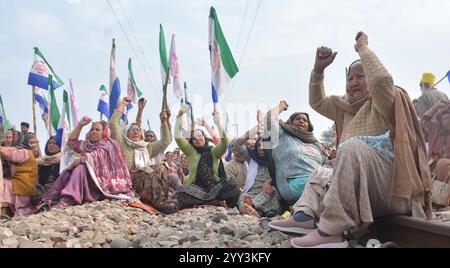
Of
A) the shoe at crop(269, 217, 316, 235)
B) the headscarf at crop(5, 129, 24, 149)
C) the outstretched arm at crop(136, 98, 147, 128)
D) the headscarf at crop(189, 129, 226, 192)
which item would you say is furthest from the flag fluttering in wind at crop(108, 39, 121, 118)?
the shoe at crop(269, 217, 316, 235)

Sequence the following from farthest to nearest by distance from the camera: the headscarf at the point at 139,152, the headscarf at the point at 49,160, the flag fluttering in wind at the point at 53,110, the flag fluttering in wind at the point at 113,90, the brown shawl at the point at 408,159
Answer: the flag fluttering in wind at the point at 53,110 → the flag fluttering in wind at the point at 113,90 → the headscarf at the point at 139,152 → the headscarf at the point at 49,160 → the brown shawl at the point at 408,159

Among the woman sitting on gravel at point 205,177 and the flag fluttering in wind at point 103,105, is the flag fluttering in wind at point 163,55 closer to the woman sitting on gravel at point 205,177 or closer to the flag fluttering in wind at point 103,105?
the flag fluttering in wind at point 103,105

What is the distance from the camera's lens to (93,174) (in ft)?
21.4

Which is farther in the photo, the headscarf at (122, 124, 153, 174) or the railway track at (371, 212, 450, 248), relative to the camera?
the headscarf at (122, 124, 153, 174)

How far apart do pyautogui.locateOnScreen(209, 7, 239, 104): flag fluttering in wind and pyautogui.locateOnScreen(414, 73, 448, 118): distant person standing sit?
161 inches

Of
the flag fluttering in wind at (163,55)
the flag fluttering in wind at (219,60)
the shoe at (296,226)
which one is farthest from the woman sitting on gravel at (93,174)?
the flag fluttering in wind at (163,55)

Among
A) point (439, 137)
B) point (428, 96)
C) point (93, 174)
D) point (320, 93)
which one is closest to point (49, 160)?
point (93, 174)

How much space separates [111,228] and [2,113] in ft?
40.3

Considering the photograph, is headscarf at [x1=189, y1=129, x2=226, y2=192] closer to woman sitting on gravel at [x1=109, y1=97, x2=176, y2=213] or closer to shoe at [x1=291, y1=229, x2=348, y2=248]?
woman sitting on gravel at [x1=109, y1=97, x2=176, y2=213]

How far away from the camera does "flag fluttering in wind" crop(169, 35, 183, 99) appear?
12234 mm

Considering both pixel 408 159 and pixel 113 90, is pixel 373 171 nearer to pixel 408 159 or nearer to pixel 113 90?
pixel 408 159

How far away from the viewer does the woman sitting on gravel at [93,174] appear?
633 centimetres

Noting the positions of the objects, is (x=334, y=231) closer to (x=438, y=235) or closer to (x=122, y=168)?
(x=438, y=235)

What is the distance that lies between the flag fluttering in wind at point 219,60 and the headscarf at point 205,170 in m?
3.18
